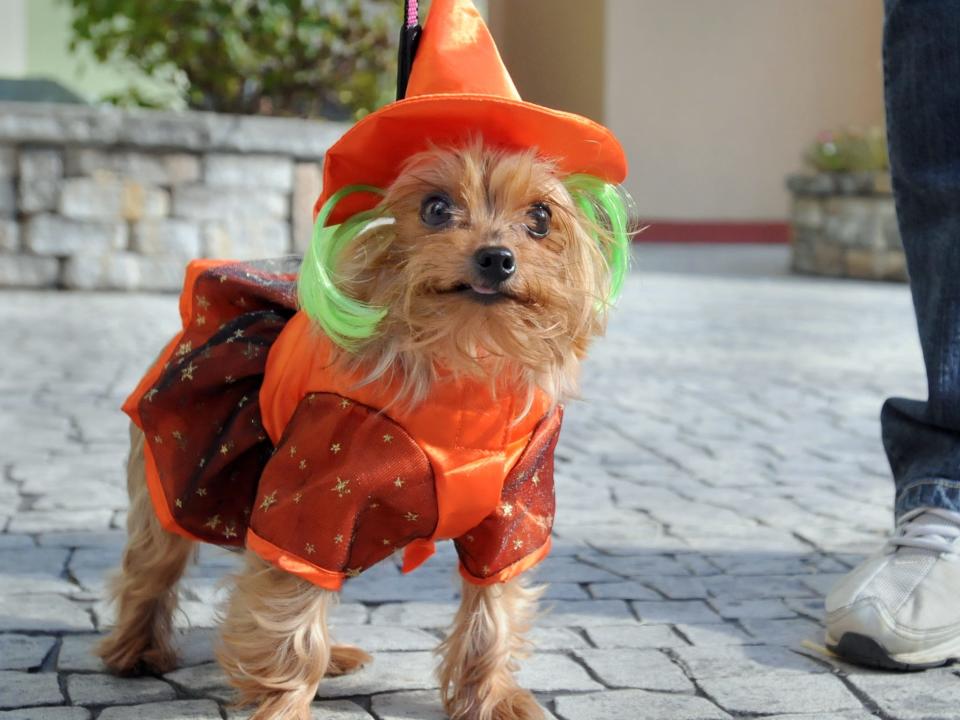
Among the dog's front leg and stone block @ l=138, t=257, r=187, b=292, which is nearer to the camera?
the dog's front leg

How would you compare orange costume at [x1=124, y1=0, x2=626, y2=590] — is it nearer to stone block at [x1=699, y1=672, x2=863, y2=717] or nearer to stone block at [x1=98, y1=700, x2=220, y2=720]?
stone block at [x1=98, y1=700, x2=220, y2=720]

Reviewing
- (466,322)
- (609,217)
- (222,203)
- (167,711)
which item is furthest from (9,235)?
(466,322)

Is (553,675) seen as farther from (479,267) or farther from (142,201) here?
(142,201)

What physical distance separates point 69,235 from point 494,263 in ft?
23.3

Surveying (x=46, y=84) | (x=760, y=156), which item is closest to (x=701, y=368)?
(x=46, y=84)

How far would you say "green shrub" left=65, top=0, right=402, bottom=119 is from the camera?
9336mm

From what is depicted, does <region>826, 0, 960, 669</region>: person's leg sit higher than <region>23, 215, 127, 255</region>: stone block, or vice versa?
<region>826, 0, 960, 669</region>: person's leg

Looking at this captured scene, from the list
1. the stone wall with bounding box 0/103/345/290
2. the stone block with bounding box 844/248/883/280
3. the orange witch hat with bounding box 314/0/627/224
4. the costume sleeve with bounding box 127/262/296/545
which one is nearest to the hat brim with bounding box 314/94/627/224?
the orange witch hat with bounding box 314/0/627/224

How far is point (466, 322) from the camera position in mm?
2195

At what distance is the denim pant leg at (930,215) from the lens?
289cm

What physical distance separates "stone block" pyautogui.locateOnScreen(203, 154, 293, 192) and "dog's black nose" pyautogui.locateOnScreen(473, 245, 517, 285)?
7005mm

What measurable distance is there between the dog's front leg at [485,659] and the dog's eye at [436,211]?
0.70m

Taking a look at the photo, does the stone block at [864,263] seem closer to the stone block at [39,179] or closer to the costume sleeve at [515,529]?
the stone block at [39,179]

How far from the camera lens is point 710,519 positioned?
393cm
